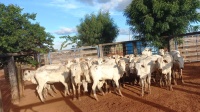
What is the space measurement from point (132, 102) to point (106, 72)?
1.99m

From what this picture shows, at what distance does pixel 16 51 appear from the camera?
36.9ft

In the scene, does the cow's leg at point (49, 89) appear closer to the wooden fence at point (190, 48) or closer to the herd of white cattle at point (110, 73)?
the herd of white cattle at point (110, 73)

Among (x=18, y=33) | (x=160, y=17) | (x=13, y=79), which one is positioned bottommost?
(x=13, y=79)

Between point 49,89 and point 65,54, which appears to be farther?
point 65,54

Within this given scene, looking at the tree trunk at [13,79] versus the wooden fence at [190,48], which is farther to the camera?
the wooden fence at [190,48]

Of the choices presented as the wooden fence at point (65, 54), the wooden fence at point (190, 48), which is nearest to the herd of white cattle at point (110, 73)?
the wooden fence at point (65, 54)

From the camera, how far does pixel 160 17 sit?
15422mm

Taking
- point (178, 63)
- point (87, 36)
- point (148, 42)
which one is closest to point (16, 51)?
point (178, 63)

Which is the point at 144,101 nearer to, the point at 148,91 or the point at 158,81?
the point at 148,91

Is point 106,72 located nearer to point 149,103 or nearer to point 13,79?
point 149,103

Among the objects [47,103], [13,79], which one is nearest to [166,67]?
[47,103]

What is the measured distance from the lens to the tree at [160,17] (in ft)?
49.4

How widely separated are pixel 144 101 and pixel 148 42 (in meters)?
8.53

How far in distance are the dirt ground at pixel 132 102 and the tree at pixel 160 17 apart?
179 inches
